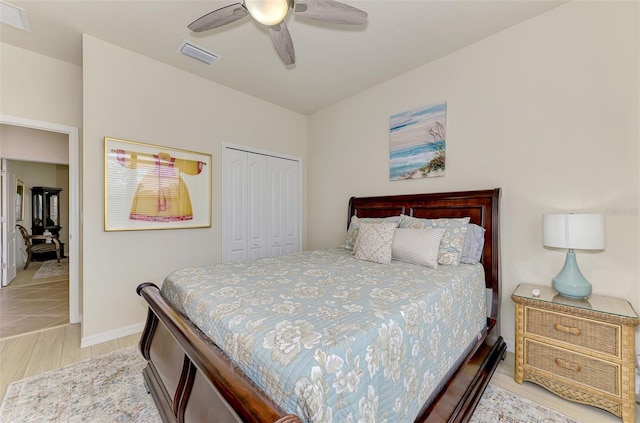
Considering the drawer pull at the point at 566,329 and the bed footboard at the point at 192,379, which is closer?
the bed footboard at the point at 192,379

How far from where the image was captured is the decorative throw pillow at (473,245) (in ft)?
7.49

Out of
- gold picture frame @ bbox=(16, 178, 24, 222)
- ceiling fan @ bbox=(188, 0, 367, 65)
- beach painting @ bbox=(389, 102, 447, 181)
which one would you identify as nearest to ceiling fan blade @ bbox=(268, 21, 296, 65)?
ceiling fan @ bbox=(188, 0, 367, 65)

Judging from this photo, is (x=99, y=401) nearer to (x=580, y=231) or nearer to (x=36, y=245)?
(x=580, y=231)

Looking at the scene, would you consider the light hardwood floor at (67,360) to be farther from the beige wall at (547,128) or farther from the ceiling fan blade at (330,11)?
the ceiling fan blade at (330,11)

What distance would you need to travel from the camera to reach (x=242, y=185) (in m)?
3.63

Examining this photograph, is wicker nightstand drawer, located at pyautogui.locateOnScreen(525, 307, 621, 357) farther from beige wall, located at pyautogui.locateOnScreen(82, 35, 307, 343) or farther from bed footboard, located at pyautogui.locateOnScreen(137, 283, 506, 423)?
beige wall, located at pyautogui.locateOnScreen(82, 35, 307, 343)

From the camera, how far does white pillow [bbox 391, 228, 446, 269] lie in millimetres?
2146

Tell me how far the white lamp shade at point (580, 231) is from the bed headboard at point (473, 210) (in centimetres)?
51

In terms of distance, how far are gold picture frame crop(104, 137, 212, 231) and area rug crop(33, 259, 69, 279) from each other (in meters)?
3.79

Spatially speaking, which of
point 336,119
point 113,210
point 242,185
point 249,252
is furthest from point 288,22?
point 249,252

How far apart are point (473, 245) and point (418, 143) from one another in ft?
4.16


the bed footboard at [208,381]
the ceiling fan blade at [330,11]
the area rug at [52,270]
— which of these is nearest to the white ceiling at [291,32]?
the ceiling fan blade at [330,11]

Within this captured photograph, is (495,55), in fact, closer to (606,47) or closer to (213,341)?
(606,47)

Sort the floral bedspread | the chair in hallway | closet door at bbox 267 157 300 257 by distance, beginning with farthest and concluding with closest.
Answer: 1. the chair in hallway
2. closet door at bbox 267 157 300 257
3. the floral bedspread
